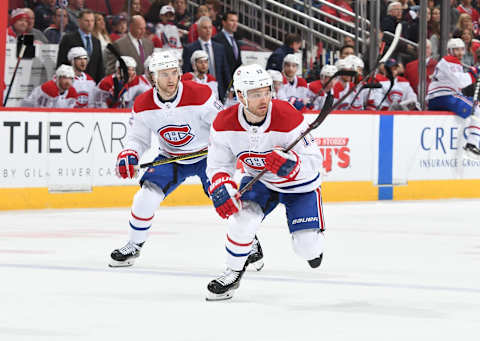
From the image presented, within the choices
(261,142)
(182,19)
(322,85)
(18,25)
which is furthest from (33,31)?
(261,142)

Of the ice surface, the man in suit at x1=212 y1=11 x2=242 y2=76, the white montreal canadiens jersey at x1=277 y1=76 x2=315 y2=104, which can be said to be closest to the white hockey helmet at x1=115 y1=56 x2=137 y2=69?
the man in suit at x1=212 y1=11 x2=242 y2=76

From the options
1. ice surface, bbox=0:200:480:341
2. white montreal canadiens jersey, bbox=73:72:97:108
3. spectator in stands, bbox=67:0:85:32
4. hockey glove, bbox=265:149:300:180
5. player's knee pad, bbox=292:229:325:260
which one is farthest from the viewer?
spectator in stands, bbox=67:0:85:32

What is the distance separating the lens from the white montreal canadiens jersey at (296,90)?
11227mm

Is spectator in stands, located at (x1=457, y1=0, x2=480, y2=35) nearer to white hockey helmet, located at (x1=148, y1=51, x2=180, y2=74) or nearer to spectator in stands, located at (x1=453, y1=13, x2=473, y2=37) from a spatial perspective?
spectator in stands, located at (x1=453, y1=13, x2=473, y2=37)

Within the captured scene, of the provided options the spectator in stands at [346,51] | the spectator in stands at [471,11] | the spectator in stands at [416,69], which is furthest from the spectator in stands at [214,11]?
the spectator in stands at [471,11]

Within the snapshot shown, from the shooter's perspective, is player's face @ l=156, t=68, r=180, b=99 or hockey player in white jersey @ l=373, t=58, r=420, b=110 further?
hockey player in white jersey @ l=373, t=58, r=420, b=110

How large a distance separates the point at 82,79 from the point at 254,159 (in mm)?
5504

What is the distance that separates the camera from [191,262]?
636cm

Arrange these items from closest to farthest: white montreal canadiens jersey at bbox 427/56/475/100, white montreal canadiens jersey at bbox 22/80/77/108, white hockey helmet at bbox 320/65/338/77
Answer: white montreal canadiens jersey at bbox 22/80/77/108 → white hockey helmet at bbox 320/65/338/77 → white montreal canadiens jersey at bbox 427/56/475/100

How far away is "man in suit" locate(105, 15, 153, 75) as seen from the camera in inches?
417

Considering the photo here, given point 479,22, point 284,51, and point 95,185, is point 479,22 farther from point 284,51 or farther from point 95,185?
point 95,185

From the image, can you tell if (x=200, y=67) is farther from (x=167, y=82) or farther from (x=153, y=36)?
(x=167, y=82)

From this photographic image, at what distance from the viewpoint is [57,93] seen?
1009cm

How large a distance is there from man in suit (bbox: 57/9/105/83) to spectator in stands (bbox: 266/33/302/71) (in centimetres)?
196
